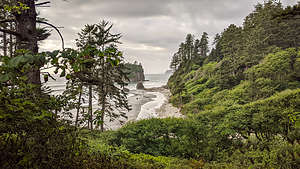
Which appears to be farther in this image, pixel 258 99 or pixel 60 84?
pixel 60 84

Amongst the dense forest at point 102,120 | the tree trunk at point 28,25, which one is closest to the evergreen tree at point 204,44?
the dense forest at point 102,120

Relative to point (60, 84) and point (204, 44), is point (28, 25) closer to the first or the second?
point (60, 84)

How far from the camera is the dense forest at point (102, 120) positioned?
1458 millimetres

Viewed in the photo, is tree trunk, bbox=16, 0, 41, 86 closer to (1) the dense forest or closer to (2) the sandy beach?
(1) the dense forest

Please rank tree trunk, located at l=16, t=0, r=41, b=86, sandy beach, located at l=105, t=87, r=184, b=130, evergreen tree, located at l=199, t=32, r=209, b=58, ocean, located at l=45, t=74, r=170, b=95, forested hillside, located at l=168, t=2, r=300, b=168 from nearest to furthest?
tree trunk, located at l=16, t=0, r=41, b=86, ocean, located at l=45, t=74, r=170, b=95, forested hillside, located at l=168, t=2, r=300, b=168, sandy beach, located at l=105, t=87, r=184, b=130, evergreen tree, located at l=199, t=32, r=209, b=58

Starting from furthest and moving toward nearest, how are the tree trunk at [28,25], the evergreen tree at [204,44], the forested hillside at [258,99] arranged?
the evergreen tree at [204,44], the forested hillside at [258,99], the tree trunk at [28,25]

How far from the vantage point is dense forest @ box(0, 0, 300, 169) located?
1458 millimetres

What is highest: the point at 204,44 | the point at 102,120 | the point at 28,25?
the point at 204,44

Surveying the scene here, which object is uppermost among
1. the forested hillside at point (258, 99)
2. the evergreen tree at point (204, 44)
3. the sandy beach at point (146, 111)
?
the evergreen tree at point (204, 44)

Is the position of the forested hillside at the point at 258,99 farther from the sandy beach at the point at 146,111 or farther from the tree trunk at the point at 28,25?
the tree trunk at the point at 28,25

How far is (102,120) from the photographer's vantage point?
2.36 m

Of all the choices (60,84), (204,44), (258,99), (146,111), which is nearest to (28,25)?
(258,99)

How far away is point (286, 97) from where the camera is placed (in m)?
9.48

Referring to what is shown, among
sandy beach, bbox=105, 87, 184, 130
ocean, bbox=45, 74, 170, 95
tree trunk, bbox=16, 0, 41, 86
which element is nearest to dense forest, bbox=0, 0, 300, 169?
tree trunk, bbox=16, 0, 41, 86
